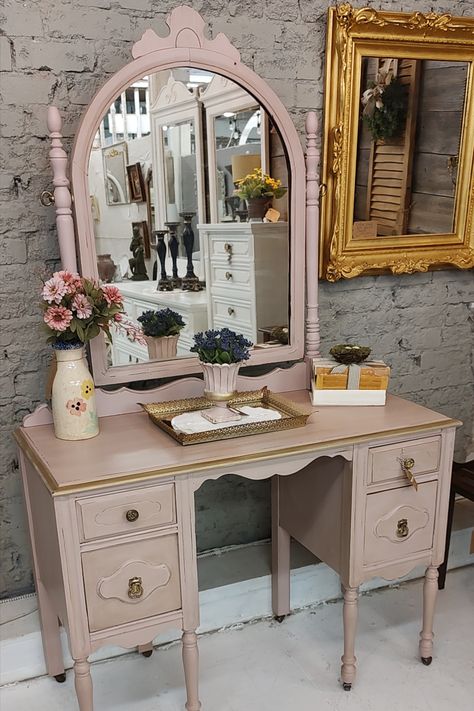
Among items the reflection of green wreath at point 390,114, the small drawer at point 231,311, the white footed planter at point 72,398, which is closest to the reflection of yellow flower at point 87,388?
the white footed planter at point 72,398

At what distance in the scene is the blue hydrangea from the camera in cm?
170

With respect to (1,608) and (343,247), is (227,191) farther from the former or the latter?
(1,608)

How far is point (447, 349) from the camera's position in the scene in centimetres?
249

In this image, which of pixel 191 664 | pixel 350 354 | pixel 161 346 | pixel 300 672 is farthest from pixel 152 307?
pixel 300 672

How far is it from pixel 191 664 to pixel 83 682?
0.87ft

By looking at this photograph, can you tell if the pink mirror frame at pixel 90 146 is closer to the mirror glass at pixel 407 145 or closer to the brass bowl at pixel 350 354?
the brass bowl at pixel 350 354

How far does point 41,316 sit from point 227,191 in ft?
2.09

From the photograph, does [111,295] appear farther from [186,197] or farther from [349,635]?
[349,635]

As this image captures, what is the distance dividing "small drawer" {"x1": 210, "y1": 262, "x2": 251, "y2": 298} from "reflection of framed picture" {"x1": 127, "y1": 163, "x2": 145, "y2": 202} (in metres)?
0.28

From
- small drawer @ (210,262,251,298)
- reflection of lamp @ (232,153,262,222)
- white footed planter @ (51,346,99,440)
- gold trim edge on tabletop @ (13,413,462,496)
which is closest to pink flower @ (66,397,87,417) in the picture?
white footed planter @ (51,346,99,440)

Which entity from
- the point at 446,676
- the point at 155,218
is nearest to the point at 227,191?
the point at 155,218

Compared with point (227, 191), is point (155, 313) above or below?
below

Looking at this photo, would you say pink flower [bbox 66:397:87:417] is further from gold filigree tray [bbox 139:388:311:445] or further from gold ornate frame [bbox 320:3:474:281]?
gold ornate frame [bbox 320:3:474:281]

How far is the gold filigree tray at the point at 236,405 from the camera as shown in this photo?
162cm
